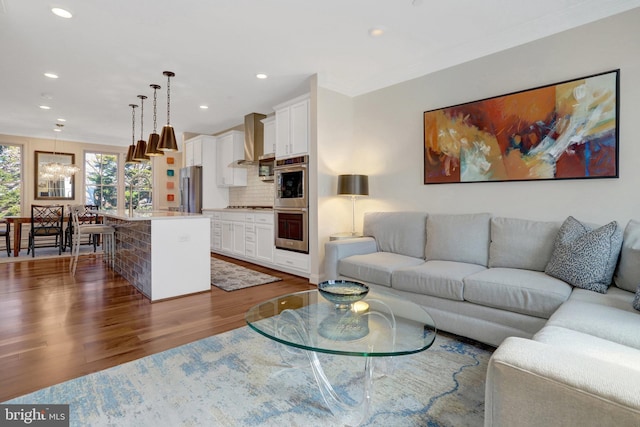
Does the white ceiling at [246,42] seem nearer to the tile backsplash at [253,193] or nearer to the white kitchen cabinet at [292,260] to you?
the tile backsplash at [253,193]

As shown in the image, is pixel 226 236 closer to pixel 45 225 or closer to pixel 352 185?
pixel 352 185

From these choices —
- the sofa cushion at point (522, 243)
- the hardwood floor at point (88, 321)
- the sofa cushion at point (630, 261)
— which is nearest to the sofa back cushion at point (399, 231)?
the sofa cushion at point (522, 243)

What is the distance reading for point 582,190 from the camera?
2.60 m

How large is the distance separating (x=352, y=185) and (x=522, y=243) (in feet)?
6.20

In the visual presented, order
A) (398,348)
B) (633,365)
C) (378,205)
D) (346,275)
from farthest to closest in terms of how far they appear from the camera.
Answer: (378,205), (346,275), (398,348), (633,365)

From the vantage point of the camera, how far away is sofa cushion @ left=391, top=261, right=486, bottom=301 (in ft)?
7.86

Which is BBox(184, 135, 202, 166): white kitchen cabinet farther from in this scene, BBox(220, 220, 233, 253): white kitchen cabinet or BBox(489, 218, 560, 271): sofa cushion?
BBox(489, 218, 560, 271): sofa cushion

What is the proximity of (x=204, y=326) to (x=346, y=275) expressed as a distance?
1380mm

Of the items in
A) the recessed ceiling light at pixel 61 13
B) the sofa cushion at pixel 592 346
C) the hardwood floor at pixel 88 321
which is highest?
the recessed ceiling light at pixel 61 13

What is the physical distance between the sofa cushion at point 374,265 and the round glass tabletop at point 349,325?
69cm

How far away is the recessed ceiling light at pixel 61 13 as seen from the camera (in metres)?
2.62

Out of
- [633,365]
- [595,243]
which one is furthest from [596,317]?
[595,243]

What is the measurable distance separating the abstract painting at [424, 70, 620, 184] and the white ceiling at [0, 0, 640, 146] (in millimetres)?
542

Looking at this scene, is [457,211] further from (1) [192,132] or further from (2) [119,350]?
(1) [192,132]
